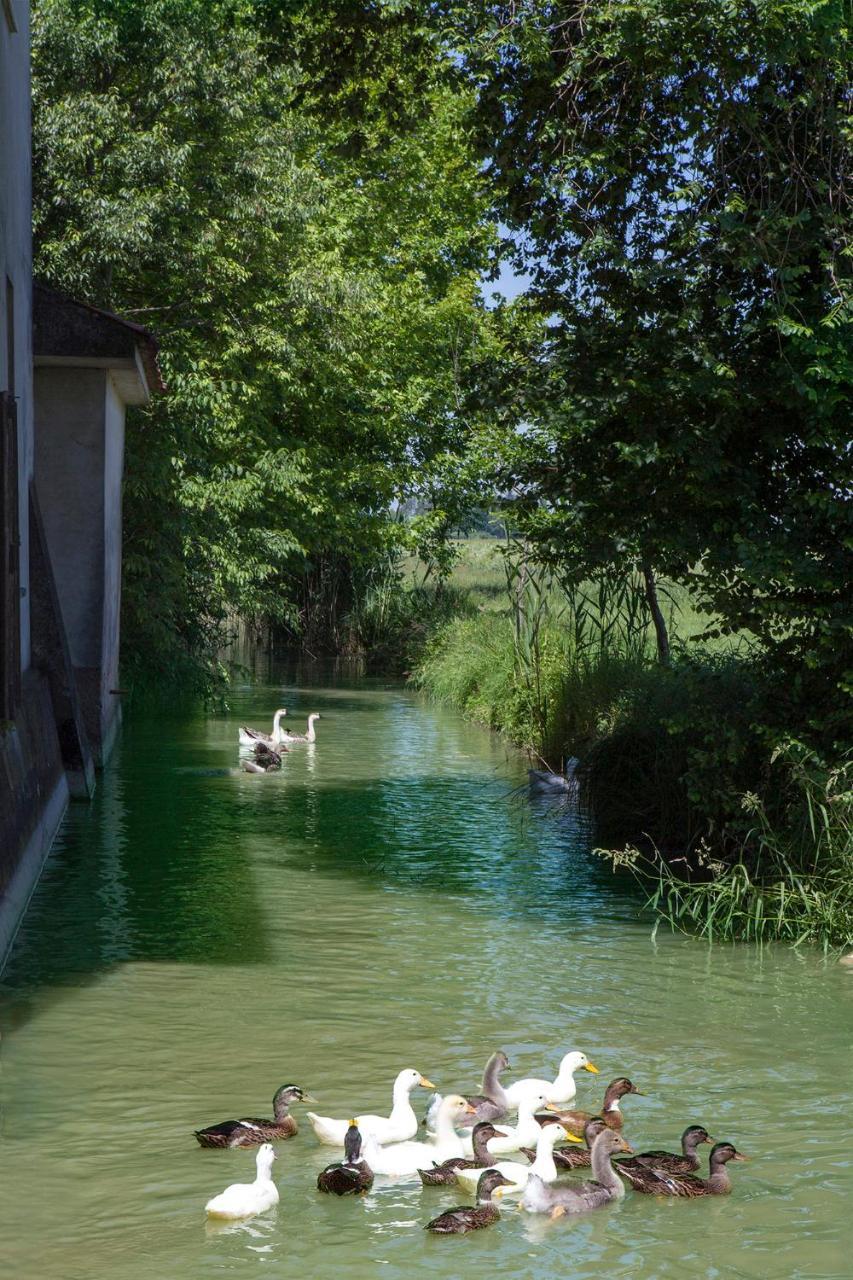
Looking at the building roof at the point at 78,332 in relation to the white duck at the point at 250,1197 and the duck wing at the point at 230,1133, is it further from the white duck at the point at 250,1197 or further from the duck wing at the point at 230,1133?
the white duck at the point at 250,1197

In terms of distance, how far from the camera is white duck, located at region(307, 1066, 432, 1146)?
271 inches

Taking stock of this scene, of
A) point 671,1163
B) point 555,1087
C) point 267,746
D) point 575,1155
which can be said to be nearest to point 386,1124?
point 575,1155

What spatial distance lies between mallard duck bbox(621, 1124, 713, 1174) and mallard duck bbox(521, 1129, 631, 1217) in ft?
0.29

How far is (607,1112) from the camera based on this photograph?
7.26m

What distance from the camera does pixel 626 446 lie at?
1172cm

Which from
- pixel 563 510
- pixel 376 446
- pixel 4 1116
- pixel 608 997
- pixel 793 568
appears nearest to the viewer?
pixel 4 1116

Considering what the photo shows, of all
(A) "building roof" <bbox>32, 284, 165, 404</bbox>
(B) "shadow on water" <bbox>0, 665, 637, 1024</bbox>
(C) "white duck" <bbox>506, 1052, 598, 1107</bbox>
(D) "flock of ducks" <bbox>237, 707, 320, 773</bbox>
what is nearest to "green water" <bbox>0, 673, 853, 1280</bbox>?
(B) "shadow on water" <bbox>0, 665, 637, 1024</bbox>

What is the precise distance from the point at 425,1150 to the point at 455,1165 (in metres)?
0.21

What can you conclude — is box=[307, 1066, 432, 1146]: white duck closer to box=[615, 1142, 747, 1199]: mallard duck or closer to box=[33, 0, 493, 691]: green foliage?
box=[615, 1142, 747, 1199]: mallard duck

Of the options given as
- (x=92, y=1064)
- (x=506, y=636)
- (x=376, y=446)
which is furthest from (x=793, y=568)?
(x=376, y=446)

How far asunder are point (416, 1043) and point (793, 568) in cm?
446

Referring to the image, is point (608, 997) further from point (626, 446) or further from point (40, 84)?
point (40, 84)

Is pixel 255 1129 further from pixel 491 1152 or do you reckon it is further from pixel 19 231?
pixel 19 231

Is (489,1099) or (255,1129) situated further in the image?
(489,1099)
